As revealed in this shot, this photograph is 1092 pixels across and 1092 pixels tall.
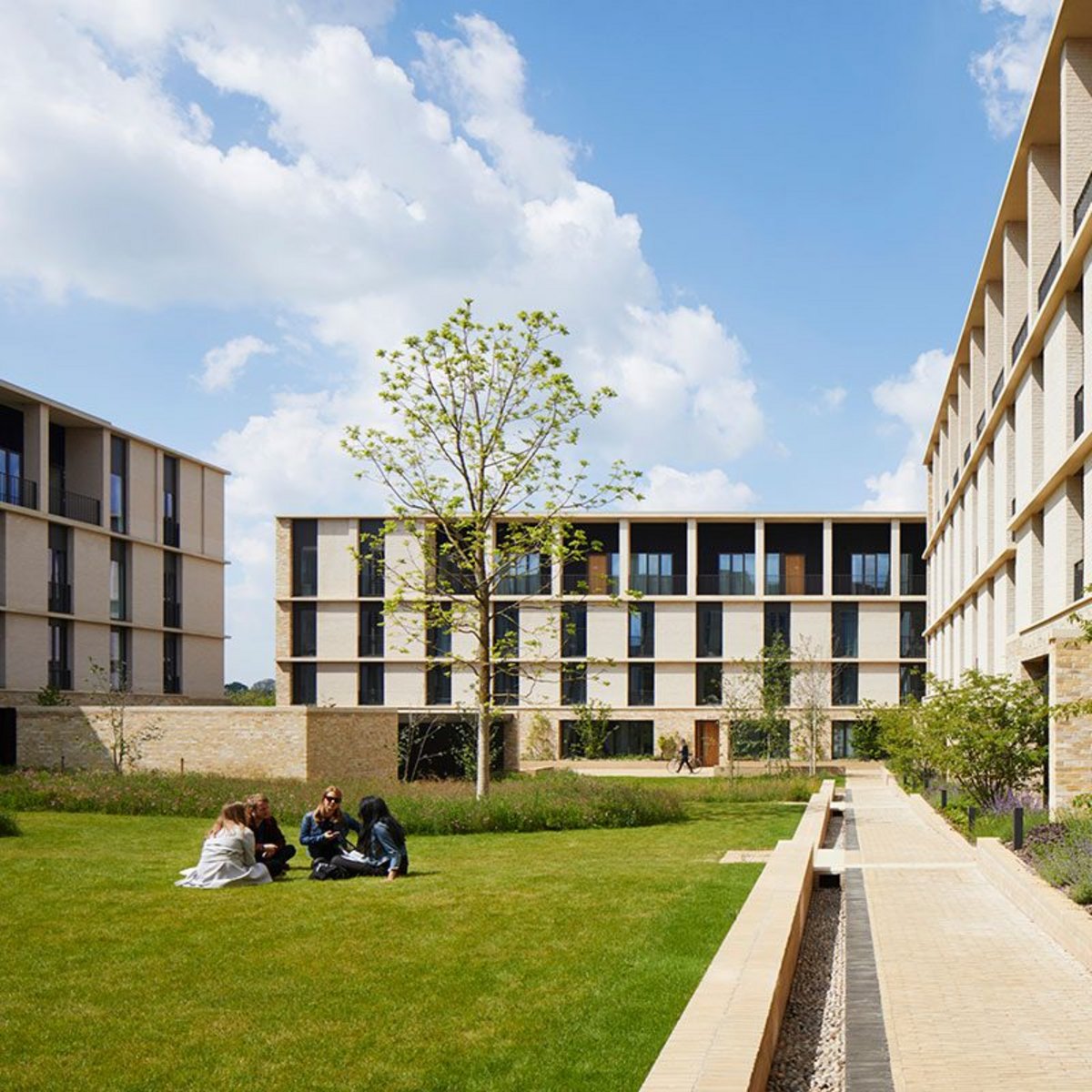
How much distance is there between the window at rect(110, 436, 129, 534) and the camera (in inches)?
1834

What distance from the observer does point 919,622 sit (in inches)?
2287

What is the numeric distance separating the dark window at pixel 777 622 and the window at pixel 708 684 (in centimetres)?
262

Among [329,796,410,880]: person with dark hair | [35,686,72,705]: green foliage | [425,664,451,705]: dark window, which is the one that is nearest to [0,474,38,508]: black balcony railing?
[35,686,72,705]: green foliage

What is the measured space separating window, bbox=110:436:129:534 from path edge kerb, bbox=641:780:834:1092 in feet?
129

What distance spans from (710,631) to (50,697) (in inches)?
1183

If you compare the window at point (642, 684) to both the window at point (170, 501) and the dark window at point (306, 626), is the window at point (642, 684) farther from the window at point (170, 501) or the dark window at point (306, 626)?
the window at point (170, 501)

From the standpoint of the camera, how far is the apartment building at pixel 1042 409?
70.3 feet

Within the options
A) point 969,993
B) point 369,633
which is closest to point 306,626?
point 369,633

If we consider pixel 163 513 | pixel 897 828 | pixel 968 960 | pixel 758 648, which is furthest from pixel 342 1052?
pixel 758 648

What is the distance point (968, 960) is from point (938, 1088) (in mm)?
3911

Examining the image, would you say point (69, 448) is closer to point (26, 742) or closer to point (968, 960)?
point (26, 742)

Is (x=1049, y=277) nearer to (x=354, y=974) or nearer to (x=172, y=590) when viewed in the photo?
(x=354, y=974)

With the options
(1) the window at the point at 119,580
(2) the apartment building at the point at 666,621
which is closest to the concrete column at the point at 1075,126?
(2) the apartment building at the point at 666,621

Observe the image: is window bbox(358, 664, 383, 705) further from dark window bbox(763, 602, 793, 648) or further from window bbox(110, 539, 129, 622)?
dark window bbox(763, 602, 793, 648)
